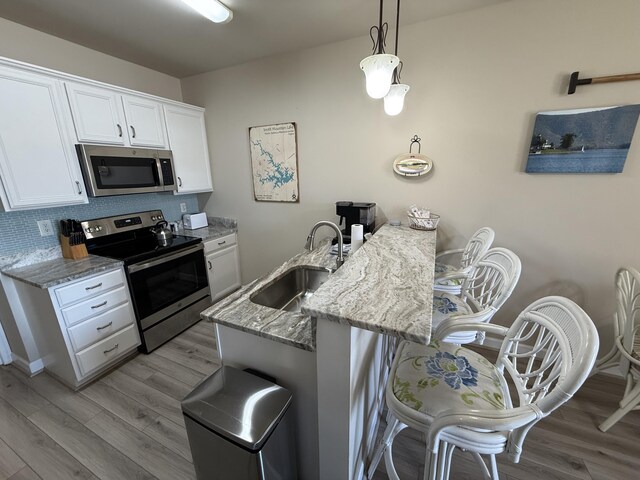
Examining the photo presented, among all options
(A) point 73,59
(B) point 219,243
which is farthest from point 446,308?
(A) point 73,59

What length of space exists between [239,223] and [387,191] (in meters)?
1.77

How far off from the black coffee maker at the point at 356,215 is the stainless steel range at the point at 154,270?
4.89 feet

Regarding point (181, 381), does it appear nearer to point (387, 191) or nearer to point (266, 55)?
point (387, 191)

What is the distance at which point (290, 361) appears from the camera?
108cm

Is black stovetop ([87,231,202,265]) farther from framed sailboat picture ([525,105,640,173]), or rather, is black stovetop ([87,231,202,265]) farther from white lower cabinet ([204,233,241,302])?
framed sailboat picture ([525,105,640,173])

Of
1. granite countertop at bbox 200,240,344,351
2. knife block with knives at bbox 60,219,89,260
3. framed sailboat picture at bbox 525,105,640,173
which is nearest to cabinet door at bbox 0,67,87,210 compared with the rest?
knife block with knives at bbox 60,219,89,260

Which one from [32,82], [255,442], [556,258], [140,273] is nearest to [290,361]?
[255,442]

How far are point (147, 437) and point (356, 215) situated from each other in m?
2.01

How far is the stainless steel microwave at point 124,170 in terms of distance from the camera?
200 centimetres

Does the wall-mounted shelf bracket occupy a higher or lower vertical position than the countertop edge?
higher

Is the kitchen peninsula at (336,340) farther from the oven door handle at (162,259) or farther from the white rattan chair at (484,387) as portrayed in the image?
the oven door handle at (162,259)

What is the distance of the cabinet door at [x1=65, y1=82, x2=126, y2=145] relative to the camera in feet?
6.25

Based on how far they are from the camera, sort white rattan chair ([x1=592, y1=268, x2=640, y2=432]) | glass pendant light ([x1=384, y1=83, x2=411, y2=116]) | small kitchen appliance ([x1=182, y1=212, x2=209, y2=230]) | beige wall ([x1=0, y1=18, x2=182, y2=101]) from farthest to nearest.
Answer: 1. small kitchen appliance ([x1=182, y1=212, x2=209, y2=230])
2. beige wall ([x1=0, y1=18, x2=182, y2=101])
3. glass pendant light ([x1=384, y1=83, x2=411, y2=116])
4. white rattan chair ([x1=592, y1=268, x2=640, y2=432])

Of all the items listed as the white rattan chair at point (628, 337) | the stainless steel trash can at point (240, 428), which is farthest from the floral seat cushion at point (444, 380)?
the white rattan chair at point (628, 337)
